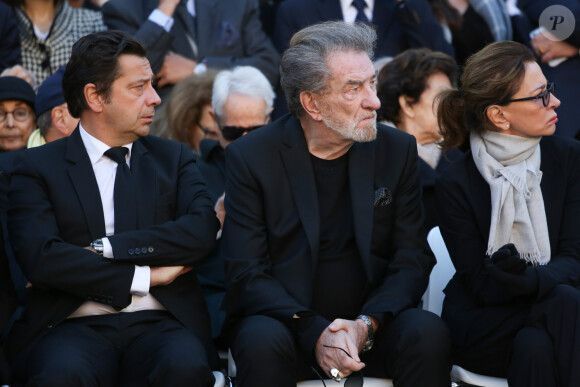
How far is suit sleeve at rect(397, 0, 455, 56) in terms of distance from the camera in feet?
21.5

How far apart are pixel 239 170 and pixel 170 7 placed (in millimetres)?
2506

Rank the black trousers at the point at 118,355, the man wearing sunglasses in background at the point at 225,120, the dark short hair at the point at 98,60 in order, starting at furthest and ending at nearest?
the man wearing sunglasses in background at the point at 225,120 → the dark short hair at the point at 98,60 → the black trousers at the point at 118,355

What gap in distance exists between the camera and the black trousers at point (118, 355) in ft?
12.0

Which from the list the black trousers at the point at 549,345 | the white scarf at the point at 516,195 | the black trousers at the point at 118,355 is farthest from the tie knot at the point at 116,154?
the black trousers at the point at 549,345

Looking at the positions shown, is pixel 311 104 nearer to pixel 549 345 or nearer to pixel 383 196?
pixel 383 196

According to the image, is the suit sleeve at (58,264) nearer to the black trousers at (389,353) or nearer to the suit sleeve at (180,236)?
the suit sleeve at (180,236)

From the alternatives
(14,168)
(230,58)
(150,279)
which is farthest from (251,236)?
(230,58)

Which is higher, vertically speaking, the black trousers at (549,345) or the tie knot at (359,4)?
the tie knot at (359,4)

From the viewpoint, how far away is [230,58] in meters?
6.43

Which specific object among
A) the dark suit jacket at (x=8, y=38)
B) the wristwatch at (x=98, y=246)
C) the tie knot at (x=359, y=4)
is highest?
the dark suit jacket at (x=8, y=38)

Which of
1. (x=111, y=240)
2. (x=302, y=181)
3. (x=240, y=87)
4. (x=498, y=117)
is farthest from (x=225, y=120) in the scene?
(x=498, y=117)

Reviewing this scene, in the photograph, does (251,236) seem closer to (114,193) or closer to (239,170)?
(239,170)

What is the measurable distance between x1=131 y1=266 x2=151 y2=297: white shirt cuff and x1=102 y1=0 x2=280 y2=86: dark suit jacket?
2.66 meters

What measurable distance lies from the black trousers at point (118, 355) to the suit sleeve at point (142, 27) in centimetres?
263
